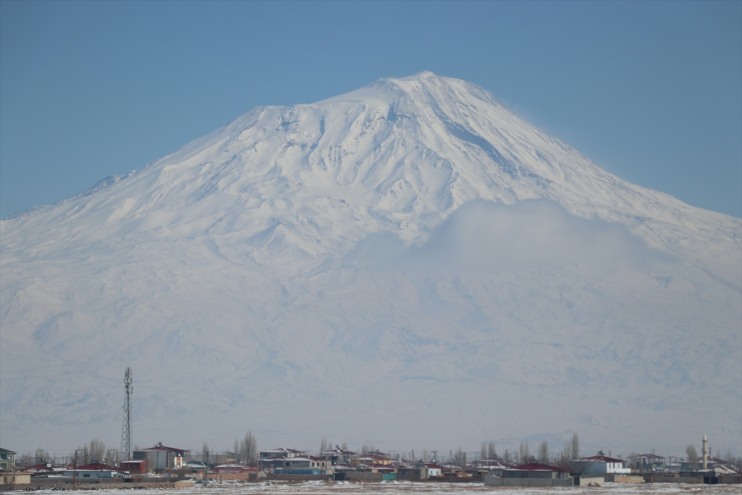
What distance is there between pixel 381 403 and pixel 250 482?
317 ft

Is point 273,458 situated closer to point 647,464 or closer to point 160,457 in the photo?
point 160,457

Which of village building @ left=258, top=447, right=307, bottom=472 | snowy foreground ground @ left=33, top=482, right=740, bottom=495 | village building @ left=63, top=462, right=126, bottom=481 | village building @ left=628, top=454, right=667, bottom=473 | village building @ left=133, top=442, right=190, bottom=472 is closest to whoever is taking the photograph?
snowy foreground ground @ left=33, top=482, right=740, bottom=495

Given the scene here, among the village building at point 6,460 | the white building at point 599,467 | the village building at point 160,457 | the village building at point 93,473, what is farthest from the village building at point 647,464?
the village building at point 6,460

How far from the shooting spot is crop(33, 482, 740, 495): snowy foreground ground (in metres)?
81.5

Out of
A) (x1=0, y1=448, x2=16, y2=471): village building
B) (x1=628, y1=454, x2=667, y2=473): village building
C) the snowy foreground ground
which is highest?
(x1=0, y1=448, x2=16, y2=471): village building

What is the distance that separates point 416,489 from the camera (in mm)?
87125

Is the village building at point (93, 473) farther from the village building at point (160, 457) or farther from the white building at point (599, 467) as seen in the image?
the white building at point (599, 467)

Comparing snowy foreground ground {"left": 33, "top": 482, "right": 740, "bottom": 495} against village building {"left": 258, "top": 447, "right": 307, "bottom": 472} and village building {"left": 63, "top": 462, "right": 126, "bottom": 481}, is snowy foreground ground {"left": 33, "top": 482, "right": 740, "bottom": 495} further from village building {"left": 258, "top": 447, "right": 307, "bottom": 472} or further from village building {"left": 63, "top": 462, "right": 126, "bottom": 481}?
village building {"left": 258, "top": 447, "right": 307, "bottom": 472}

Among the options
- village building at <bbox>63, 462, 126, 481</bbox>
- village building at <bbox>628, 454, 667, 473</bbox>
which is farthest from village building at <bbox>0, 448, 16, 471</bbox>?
village building at <bbox>628, 454, 667, 473</bbox>

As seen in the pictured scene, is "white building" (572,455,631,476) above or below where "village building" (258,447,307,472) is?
below

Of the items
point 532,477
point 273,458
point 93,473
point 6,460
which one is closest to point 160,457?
point 6,460

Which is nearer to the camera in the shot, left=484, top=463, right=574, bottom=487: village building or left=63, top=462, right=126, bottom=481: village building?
left=63, top=462, right=126, bottom=481: village building

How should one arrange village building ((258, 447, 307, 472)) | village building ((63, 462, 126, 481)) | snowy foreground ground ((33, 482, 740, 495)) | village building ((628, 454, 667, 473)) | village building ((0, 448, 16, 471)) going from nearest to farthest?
snowy foreground ground ((33, 482, 740, 495)), village building ((63, 462, 126, 481)), village building ((0, 448, 16, 471)), village building ((258, 447, 307, 472)), village building ((628, 454, 667, 473))

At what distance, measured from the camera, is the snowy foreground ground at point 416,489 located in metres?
81.5
